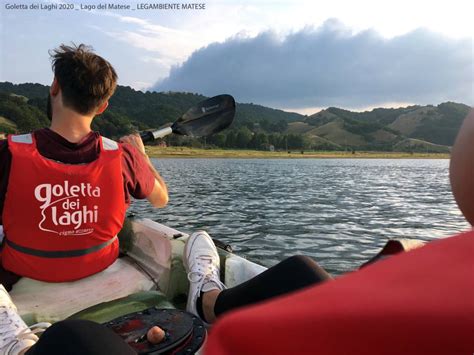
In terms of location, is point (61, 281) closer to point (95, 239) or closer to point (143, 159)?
point (95, 239)

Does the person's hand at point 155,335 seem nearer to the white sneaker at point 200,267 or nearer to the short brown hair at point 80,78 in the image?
the white sneaker at point 200,267

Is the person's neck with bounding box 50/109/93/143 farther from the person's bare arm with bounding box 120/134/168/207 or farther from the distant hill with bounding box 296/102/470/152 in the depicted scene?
the distant hill with bounding box 296/102/470/152

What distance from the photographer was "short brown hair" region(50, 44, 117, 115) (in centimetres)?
242

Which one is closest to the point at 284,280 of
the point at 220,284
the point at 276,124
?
the point at 220,284

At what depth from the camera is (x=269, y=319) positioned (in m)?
0.49

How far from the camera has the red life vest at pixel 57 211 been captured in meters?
2.30

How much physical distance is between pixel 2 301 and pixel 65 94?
3.76 ft

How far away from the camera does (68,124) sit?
2.43 m

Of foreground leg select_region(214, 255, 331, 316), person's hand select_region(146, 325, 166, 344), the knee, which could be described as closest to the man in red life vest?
person's hand select_region(146, 325, 166, 344)

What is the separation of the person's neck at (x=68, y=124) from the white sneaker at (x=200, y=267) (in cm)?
102

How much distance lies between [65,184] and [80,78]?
0.61 m

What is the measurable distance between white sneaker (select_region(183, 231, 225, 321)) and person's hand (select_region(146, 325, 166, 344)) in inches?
20.7

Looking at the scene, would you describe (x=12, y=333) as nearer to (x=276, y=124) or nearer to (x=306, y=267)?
(x=306, y=267)

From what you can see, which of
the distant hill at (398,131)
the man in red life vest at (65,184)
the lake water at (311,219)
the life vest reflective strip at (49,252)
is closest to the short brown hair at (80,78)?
the man in red life vest at (65,184)
